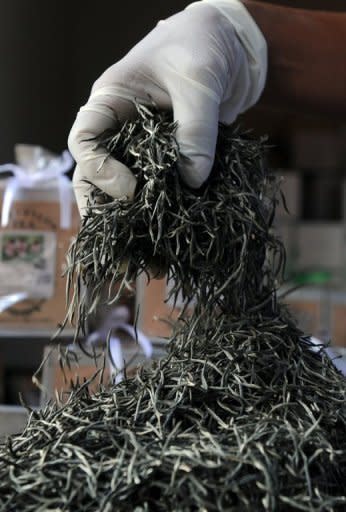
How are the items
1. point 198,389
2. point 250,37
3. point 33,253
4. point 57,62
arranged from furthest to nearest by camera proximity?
point 57,62 < point 33,253 < point 250,37 < point 198,389

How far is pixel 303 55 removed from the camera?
1.47 feet

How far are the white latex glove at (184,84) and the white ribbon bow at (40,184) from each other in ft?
1.56

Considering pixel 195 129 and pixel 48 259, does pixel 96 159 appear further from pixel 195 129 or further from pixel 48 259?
pixel 48 259

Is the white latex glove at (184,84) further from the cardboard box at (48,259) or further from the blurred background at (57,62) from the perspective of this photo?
the blurred background at (57,62)

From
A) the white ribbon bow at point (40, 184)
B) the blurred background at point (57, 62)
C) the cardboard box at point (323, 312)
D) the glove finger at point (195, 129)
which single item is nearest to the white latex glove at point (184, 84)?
the glove finger at point (195, 129)

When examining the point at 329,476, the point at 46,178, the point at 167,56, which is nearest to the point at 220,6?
→ the point at 167,56

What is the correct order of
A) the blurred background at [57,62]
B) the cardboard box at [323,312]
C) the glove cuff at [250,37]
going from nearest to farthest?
the glove cuff at [250,37]
the cardboard box at [323,312]
the blurred background at [57,62]

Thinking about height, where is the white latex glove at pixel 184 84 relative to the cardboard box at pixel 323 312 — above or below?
above

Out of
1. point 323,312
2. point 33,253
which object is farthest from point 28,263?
point 323,312

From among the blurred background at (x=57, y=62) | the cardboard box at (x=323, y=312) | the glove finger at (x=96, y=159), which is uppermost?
the blurred background at (x=57, y=62)

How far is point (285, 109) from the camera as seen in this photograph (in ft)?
1.62

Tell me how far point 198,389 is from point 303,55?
278 mm

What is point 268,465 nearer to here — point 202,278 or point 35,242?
point 202,278

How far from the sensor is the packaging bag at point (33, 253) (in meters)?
0.87
